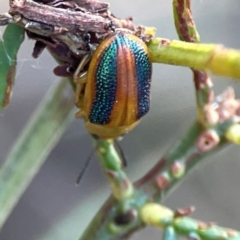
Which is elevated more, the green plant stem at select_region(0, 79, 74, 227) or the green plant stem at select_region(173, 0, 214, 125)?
the green plant stem at select_region(173, 0, 214, 125)

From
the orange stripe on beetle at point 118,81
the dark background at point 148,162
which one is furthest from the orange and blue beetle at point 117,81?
the dark background at point 148,162

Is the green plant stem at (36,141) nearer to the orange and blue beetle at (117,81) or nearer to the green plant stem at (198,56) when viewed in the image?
the orange and blue beetle at (117,81)

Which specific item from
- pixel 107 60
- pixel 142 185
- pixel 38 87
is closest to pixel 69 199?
pixel 38 87

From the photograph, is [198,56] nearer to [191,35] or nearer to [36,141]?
[191,35]

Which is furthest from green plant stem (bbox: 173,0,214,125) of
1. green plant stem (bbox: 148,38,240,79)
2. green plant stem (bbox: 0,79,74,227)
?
green plant stem (bbox: 0,79,74,227)

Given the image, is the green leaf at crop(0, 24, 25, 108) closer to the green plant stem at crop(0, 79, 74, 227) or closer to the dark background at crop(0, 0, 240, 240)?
the green plant stem at crop(0, 79, 74, 227)

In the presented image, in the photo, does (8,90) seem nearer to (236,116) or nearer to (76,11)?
(76,11)

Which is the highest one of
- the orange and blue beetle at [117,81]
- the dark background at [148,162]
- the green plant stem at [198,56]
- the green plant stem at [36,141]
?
the green plant stem at [198,56]

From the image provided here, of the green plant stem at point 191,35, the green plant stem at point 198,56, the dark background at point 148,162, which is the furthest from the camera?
the dark background at point 148,162
